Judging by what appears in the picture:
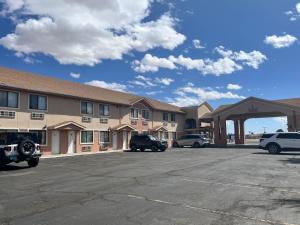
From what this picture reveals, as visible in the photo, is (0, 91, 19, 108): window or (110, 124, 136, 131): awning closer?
(0, 91, 19, 108): window

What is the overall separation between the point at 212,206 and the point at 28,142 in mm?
12503

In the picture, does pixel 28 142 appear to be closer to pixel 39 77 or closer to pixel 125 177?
pixel 125 177

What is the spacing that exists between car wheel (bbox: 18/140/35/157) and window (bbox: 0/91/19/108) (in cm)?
903

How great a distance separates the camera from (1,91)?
26.1m

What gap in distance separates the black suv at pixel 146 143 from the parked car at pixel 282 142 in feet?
33.9

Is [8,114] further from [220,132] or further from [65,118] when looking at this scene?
[220,132]

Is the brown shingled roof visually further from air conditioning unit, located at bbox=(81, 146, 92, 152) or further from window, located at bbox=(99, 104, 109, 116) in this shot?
air conditioning unit, located at bbox=(81, 146, 92, 152)

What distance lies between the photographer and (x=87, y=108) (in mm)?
34938

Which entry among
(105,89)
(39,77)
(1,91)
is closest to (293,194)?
(1,91)

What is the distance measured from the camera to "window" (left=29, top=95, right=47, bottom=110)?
28.6 metres

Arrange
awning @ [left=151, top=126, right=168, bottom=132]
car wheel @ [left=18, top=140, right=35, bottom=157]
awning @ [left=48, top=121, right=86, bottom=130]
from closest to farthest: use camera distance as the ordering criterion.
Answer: car wheel @ [left=18, top=140, right=35, bottom=157] → awning @ [left=48, top=121, right=86, bottom=130] → awning @ [left=151, top=126, right=168, bottom=132]

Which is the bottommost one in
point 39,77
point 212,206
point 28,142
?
Answer: point 212,206

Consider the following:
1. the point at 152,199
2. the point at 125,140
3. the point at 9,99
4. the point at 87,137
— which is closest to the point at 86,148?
the point at 87,137

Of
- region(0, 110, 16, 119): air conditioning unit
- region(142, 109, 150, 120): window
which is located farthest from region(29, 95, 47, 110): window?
region(142, 109, 150, 120): window
